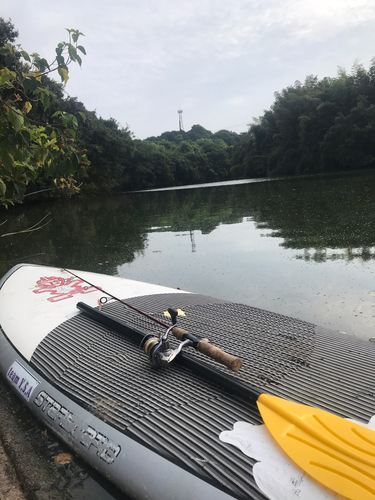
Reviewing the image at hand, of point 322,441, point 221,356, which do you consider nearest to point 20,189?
point 221,356

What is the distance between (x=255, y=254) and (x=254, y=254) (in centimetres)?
2

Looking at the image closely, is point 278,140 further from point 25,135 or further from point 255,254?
point 25,135

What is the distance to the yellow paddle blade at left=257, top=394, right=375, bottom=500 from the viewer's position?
3.82 feet

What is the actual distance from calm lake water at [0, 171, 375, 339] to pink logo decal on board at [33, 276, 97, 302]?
1462 millimetres

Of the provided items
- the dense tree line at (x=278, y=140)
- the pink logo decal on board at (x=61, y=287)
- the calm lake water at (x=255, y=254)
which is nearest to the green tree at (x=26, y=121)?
the pink logo decal on board at (x=61, y=287)

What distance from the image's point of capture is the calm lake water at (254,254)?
3.77m

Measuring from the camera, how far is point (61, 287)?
11.9ft

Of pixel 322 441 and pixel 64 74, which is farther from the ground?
pixel 64 74

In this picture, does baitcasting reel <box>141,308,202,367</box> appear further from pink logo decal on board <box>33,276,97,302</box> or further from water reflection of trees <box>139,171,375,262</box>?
water reflection of trees <box>139,171,375,262</box>

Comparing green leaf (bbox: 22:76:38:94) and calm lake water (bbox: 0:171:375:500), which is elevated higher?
green leaf (bbox: 22:76:38:94)

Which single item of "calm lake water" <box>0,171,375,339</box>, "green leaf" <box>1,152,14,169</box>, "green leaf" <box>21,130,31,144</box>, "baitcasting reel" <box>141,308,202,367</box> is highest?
"green leaf" <box>21,130,31,144</box>

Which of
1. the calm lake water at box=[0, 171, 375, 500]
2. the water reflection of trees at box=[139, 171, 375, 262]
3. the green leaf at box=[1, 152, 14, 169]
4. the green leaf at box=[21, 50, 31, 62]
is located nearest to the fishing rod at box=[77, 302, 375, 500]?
the calm lake water at box=[0, 171, 375, 500]

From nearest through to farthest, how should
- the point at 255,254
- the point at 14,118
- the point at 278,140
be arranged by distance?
1. the point at 14,118
2. the point at 255,254
3. the point at 278,140

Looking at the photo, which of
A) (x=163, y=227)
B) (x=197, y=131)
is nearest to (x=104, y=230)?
(x=163, y=227)
